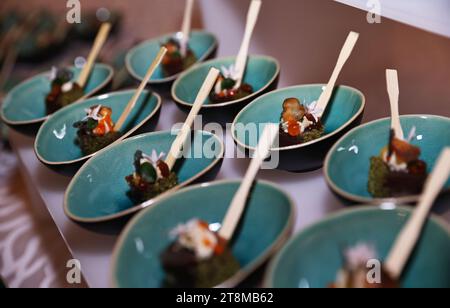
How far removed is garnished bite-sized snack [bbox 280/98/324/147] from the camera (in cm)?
91

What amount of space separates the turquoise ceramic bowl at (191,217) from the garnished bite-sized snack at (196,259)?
0.10 ft

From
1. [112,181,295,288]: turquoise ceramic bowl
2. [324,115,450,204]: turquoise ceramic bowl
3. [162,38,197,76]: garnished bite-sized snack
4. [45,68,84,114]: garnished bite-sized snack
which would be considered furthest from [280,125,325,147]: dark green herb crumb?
[45,68,84,114]: garnished bite-sized snack

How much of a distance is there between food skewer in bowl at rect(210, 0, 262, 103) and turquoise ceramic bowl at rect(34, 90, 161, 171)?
138 mm

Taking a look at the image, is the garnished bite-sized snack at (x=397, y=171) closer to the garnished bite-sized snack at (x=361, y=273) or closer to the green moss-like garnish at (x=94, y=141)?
the garnished bite-sized snack at (x=361, y=273)

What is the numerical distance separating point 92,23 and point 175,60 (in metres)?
0.91

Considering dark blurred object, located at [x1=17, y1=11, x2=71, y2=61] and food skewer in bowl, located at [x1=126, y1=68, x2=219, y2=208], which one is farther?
dark blurred object, located at [x1=17, y1=11, x2=71, y2=61]

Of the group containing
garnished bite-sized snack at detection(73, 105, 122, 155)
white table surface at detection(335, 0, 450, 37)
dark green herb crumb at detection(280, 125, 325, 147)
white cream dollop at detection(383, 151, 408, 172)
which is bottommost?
garnished bite-sized snack at detection(73, 105, 122, 155)

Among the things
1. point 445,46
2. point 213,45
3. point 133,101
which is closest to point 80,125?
point 133,101

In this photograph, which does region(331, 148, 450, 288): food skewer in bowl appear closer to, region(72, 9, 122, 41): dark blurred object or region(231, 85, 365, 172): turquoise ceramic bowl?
region(231, 85, 365, 172): turquoise ceramic bowl

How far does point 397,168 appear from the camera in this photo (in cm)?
75

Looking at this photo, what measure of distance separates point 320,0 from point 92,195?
642mm

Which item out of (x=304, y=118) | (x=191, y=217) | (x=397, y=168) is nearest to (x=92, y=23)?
(x=304, y=118)

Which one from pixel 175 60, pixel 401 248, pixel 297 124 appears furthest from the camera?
pixel 175 60

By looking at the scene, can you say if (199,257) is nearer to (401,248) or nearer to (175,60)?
(401,248)
